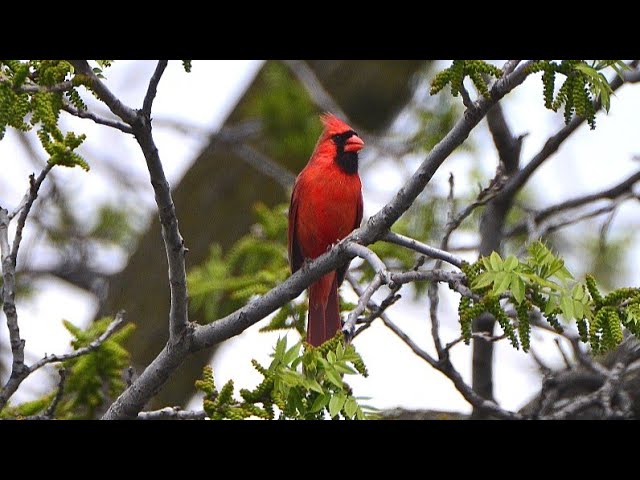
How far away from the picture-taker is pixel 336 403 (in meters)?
1.70

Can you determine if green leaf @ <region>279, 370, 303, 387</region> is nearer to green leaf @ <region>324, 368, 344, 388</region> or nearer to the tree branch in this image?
green leaf @ <region>324, 368, 344, 388</region>

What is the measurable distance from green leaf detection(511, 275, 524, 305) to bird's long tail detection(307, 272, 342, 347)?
154 cm

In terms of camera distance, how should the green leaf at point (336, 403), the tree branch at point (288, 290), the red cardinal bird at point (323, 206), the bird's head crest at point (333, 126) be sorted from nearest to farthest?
the green leaf at point (336, 403) < the tree branch at point (288, 290) < the red cardinal bird at point (323, 206) < the bird's head crest at point (333, 126)

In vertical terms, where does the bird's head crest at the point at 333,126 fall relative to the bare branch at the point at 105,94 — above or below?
above

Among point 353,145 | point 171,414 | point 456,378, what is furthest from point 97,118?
point 353,145

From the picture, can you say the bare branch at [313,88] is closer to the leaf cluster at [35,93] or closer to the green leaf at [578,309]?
the leaf cluster at [35,93]

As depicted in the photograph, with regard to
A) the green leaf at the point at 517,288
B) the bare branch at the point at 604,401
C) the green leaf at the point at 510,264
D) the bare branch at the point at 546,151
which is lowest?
the green leaf at the point at 517,288

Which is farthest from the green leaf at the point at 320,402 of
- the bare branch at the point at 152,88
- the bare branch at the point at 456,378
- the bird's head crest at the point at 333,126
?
the bird's head crest at the point at 333,126

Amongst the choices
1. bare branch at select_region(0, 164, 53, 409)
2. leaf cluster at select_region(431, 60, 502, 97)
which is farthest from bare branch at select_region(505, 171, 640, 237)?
bare branch at select_region(0, 164, 53, 409)

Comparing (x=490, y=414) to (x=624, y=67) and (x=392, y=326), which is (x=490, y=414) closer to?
(x=392, y=326)

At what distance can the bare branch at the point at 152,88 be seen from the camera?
1.88 m

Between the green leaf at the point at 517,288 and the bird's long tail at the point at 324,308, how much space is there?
1539 mm

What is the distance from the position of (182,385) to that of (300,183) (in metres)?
1.57
